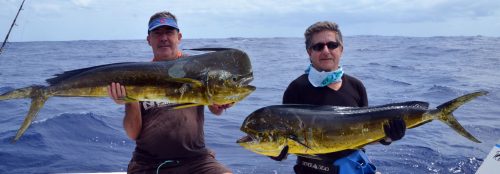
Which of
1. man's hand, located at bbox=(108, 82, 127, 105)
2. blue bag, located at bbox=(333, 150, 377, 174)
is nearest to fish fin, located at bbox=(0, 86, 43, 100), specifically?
man's hand, located at bbox=(108, 82, 127, 105)

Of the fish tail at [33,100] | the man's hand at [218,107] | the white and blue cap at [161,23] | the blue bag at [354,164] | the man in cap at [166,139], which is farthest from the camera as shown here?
the man in cap at [166,139]

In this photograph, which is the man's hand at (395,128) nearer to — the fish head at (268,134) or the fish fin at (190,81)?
the fish head at (268,134)

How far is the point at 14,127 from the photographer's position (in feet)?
28.3

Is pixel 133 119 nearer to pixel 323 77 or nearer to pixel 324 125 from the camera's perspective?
pixel 323 77

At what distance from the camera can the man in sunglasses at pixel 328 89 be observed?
2990 mm

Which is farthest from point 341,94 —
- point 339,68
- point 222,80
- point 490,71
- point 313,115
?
point 490,71

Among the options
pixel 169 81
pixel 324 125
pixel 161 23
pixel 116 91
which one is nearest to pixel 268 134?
pixel 324 125

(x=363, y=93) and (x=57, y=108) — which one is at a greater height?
(x=363, y=93)

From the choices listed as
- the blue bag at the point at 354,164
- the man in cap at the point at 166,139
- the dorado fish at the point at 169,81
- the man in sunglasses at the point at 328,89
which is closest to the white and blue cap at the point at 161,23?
the man in cap at the point at 166,139

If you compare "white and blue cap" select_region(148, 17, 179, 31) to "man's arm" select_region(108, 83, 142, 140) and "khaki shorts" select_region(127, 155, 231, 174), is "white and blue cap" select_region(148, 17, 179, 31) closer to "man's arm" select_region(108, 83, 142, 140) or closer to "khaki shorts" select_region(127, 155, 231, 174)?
"man's arm" select_region(108, 83, 142, 140)

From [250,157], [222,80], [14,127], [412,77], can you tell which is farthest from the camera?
[412,77]

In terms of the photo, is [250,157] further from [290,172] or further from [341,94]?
[341,94]

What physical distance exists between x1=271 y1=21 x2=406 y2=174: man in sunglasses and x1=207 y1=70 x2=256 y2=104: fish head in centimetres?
95

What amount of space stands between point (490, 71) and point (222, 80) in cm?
1963
